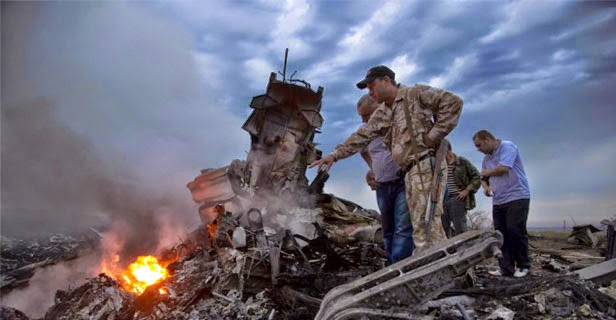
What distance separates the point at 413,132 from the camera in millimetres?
3174

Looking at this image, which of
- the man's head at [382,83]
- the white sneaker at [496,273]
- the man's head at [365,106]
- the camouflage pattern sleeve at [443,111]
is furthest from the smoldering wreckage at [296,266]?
the man's head at [365,106]

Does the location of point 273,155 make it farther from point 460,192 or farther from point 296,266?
point 460,192

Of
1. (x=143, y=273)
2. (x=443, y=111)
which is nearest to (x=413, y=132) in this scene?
(x=443, y=111)

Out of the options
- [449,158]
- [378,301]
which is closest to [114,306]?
[378,301]

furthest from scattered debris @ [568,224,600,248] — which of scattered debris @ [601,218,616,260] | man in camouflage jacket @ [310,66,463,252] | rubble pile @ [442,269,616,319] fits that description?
man in camouflage jacket @ [310,66,463,252]

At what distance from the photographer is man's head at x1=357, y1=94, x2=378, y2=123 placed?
4.23 m

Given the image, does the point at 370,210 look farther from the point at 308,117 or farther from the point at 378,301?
the point at 378,301

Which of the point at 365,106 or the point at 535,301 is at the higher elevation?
the point at 365,106

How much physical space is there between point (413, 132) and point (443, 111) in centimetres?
31

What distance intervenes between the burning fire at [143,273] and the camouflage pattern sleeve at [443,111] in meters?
6.52

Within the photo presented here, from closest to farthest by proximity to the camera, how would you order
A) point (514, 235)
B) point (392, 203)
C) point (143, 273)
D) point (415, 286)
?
1. point (415, 286)
2. point (392, 203)
3. point (514, 235)
4. point (143, 273)

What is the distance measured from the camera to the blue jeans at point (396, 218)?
131 inches

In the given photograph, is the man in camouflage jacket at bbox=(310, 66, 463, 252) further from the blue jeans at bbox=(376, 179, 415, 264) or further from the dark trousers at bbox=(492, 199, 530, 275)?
the dark trousers at bbox=(492, 199, 530, 275)

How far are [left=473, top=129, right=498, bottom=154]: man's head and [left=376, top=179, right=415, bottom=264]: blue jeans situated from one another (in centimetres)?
154
